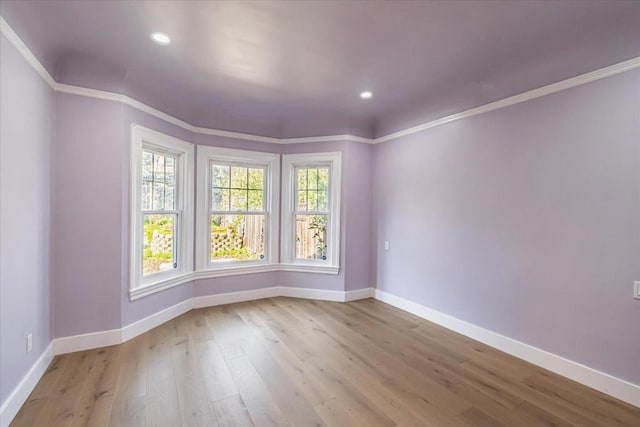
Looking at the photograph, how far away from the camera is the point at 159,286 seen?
3.33 meters

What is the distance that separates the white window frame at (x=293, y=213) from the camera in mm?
4336

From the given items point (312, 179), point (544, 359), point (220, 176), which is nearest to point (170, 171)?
point (220, 176)

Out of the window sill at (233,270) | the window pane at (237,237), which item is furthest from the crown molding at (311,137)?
the window sill at (233,270)

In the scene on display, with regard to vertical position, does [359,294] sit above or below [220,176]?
below

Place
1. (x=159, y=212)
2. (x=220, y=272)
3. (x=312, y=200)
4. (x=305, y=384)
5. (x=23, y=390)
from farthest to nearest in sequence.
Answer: (x=312, y=200), (x=220, y=272), (x=159, y=212), (x=305, y=384), (x=23, y=390)

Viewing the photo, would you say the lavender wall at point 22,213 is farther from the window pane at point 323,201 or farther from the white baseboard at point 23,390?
the window pane at point 323,201

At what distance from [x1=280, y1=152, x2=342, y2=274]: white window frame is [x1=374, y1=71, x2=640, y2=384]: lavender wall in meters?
1.10

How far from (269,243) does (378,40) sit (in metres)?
3.10

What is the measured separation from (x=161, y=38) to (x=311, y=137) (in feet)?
7.80

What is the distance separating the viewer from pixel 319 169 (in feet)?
14.8

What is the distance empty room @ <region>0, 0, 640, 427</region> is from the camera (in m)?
1.97

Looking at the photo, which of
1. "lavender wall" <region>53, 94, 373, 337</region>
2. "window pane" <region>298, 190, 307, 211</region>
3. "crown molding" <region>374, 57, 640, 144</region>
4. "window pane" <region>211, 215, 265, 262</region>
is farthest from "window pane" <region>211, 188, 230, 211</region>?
"crown molding" <region>374, 57, 640, 144</region>

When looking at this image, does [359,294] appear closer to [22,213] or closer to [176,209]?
[176,209]

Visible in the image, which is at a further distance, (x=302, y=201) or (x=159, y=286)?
(x=302, y=201)
